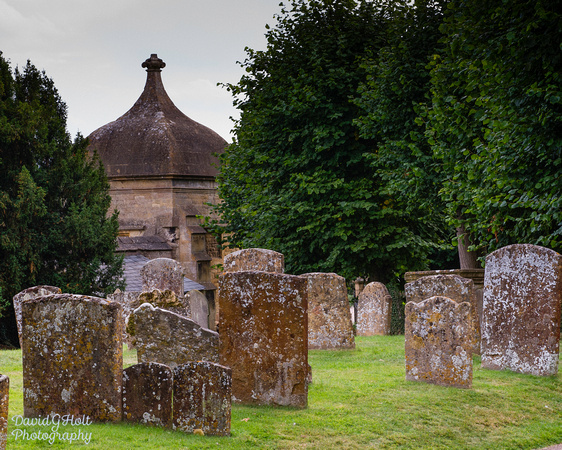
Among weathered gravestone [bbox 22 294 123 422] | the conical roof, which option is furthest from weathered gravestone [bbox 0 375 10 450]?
the conical roof

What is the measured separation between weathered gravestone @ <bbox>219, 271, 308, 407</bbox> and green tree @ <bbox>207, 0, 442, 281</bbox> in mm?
9947

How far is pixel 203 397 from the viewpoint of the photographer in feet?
21.5

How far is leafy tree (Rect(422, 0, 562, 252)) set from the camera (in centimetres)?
1105

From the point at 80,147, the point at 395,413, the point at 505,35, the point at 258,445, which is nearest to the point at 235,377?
the point at 258,445

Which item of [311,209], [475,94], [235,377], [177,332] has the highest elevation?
[475,94]

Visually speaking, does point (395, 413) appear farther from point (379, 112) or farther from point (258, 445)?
point (379, 112)

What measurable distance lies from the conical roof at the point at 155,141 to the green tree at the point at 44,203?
9.15 meters

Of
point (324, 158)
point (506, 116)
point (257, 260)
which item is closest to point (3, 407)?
point (257, 260)

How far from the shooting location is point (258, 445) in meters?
6.54

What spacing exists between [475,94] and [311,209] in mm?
6186

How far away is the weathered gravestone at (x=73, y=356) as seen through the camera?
6672mm

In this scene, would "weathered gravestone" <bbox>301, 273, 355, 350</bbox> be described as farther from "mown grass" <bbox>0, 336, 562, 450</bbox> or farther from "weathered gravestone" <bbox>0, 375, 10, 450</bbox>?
"weathered gravestone" <bbox>0, 375, 10, 450</bbox>

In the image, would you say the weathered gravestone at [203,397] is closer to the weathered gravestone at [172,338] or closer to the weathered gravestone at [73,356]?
the weathered gravestone at [73,356]

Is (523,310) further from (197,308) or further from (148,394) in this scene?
(197,308)
